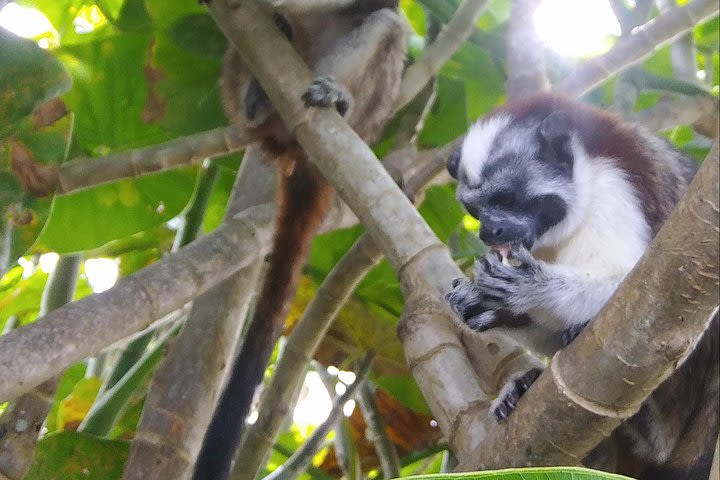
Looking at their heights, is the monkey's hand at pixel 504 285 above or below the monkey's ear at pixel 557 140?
below

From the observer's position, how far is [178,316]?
2105 millimetres

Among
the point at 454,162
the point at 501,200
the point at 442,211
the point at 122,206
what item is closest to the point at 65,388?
the point at 122,206

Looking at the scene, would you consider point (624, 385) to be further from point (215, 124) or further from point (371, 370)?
point (215, 124)

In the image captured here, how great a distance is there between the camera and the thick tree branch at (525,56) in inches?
71.2

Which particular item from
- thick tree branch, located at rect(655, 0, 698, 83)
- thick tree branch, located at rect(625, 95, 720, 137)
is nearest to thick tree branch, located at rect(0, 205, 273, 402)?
thick tree branch, located at rect(625, 95, 720, 137)

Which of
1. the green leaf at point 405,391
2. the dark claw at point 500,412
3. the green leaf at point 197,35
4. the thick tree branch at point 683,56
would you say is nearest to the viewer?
the dark claw at point 500,412

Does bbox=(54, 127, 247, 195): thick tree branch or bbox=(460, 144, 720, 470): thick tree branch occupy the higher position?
bbox=(54, 127, 247, 195): thick tree branch

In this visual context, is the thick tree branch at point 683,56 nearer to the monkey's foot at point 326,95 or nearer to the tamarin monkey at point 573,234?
the tamarin monkey at point 573,234

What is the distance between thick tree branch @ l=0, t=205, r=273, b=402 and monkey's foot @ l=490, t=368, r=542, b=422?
532mm

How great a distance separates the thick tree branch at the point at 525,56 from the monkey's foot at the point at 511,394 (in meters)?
0.86

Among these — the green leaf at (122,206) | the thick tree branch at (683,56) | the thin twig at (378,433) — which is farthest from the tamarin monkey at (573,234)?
the thick tree branch at (683,56)

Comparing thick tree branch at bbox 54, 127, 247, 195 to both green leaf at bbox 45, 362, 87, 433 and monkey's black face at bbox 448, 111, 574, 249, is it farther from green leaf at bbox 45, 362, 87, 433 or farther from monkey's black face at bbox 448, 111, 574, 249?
green leaf at bbox 45, 362, 87, 433

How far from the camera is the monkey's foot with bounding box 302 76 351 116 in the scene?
4.61ft

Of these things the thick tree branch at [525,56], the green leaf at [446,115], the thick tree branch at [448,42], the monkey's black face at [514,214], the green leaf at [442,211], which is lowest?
the monkey's black face at [514,214]
